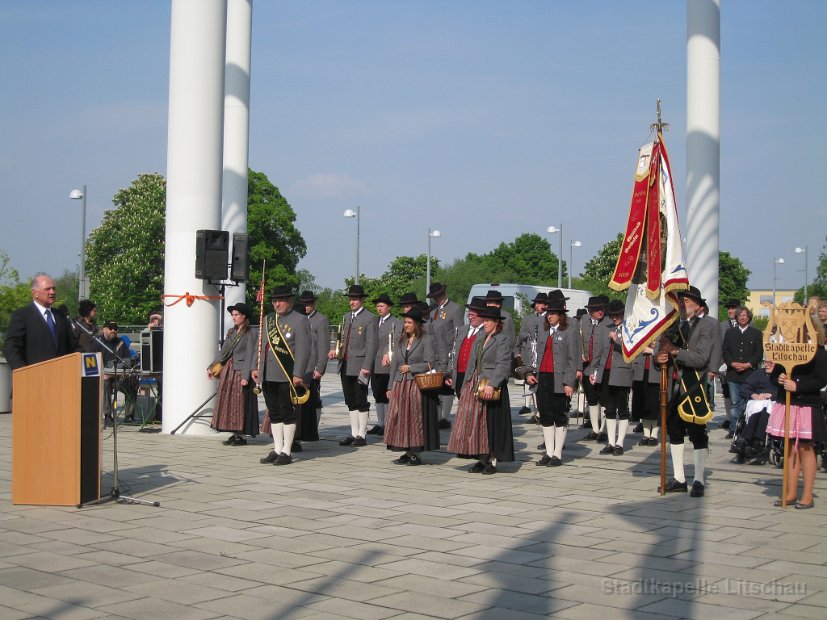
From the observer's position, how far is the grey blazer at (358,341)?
13852 mm

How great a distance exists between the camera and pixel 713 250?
61.6ft

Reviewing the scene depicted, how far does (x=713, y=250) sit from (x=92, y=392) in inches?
516

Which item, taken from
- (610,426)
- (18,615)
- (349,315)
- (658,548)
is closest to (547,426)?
(610,426)

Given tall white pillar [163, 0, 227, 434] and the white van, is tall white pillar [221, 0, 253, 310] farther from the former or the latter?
the white van

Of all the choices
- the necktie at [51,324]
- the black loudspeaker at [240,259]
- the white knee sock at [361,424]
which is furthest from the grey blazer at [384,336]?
the necktie at [51,324]

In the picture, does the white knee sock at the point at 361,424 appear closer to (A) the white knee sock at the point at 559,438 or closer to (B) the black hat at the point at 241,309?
(B) the black hat at the point at 241,309

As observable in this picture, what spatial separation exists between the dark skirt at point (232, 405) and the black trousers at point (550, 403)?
3.84m

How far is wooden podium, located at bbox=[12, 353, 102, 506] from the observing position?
27.8 feet

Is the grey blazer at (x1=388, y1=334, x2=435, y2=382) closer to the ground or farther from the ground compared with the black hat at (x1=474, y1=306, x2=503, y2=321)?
closer to the ground

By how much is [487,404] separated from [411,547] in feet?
12.6

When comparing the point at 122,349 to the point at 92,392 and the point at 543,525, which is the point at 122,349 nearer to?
the point at 92,392

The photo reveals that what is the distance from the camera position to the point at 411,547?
284 inches

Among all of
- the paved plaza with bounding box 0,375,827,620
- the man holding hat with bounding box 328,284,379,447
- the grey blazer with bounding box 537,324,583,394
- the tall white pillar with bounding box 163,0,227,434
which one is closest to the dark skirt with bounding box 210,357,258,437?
the tall white pillar with bounding box 163,0,227,434

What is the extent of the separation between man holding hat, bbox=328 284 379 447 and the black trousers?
263 centimetres
